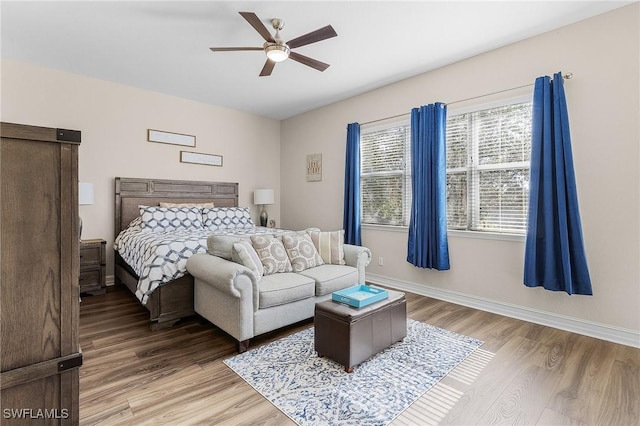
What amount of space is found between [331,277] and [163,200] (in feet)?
9.92

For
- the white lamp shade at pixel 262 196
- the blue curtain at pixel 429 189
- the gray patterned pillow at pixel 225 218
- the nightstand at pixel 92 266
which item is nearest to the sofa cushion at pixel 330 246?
the blue curtain at pixel 429 189

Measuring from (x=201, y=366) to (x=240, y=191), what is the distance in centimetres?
360

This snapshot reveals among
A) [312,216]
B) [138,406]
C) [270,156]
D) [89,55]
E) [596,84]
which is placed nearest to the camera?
[138,406]

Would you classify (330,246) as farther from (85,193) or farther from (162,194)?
(85,193)

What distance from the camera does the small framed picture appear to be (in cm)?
510

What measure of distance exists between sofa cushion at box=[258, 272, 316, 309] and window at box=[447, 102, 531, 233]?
194cm

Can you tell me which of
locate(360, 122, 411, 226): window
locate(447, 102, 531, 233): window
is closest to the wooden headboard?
locate(360, 122, 411, 226): window


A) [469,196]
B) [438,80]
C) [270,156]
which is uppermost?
[438,80]

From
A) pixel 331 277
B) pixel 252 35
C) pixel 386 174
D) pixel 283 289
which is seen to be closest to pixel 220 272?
pixel 283 289

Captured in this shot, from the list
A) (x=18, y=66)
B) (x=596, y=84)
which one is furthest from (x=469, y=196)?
(x=18, y=66)

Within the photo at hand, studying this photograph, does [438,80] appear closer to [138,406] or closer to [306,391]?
[306,391]

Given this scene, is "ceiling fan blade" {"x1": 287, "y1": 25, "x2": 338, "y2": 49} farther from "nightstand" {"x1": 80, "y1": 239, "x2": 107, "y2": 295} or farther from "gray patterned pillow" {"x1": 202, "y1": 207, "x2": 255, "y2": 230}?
"nightstand" {"x1": 80, "y1": 239, "x2": 107, "y2": 295}

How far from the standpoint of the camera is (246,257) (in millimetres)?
2504

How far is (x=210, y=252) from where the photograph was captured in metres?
2.73
